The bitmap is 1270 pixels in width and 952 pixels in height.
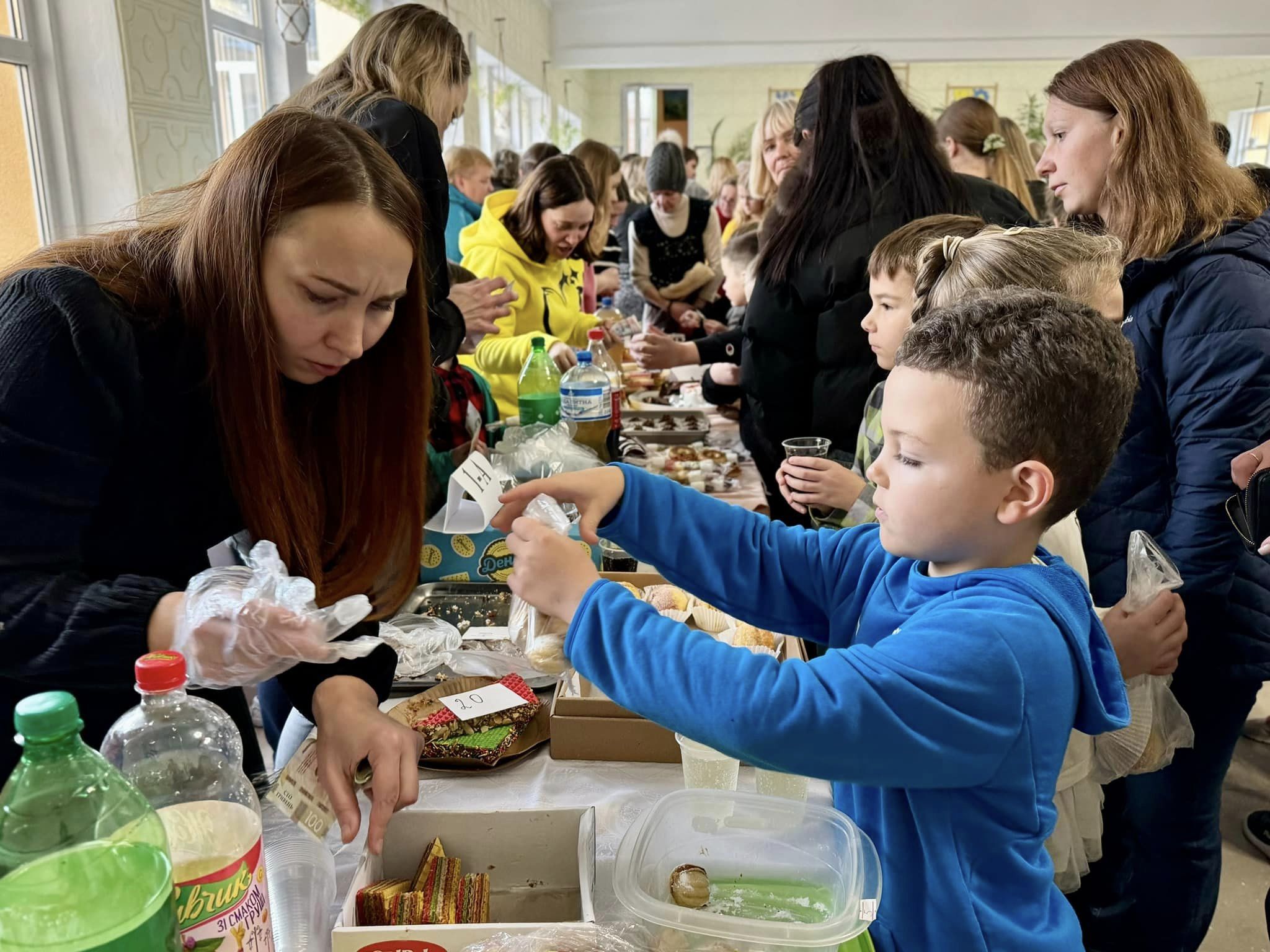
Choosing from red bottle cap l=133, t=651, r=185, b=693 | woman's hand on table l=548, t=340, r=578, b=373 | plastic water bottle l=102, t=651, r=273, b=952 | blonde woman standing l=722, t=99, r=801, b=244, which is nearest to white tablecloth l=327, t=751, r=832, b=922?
plastic water bottle l=102, t=651, r=273, b=952

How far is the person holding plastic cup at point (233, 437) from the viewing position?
2.87 ft

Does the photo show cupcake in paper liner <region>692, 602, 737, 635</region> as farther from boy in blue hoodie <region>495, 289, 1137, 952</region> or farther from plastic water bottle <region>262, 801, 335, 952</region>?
plastic water bottle <region>262, 801, 335, 952</region>

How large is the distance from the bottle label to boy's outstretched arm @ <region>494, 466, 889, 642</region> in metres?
1.12

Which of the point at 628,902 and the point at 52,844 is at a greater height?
the point at 52,844

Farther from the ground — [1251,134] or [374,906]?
[1251,134]

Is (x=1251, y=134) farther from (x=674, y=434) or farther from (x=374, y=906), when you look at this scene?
(x=374, y=906)

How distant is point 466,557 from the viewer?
185cm

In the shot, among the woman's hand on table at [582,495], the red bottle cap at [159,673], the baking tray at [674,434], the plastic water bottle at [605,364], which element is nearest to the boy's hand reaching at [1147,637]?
the woman's hand on table at [582,495]

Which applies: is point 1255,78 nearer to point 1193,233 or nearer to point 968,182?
point 968,182

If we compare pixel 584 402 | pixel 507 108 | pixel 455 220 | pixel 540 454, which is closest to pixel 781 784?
pixel 540 454

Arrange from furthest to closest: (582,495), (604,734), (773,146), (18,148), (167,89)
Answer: (773,146) → (167,89) → (18,148) → (604,734) → (582,495)

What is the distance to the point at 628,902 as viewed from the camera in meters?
0.86

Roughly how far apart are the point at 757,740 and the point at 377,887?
1.41 ft

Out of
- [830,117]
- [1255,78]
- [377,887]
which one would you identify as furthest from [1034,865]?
[1255,78]
